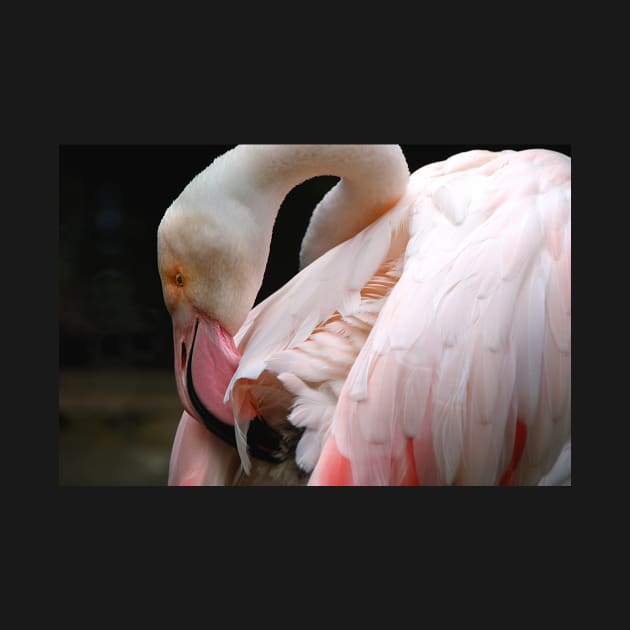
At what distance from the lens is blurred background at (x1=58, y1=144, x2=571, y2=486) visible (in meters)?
1.76

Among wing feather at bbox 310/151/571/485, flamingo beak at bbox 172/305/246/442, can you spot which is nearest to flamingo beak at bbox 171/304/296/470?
flamingo beak at bbox 172/305/246/442

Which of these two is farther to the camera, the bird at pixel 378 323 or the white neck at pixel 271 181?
the white neck at pixel 271 181

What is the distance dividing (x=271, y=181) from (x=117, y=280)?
19.2 inches

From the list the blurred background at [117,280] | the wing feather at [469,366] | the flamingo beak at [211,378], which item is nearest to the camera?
the wing feather at [469,366]

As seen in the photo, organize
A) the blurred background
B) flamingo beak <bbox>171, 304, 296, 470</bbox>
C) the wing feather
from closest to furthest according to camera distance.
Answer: the wing feather < flamingo beak <bbox>171, 304, 296, 470</bbox> < the blurred background

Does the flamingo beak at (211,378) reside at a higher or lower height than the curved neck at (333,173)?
lower

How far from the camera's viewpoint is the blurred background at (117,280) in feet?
5.78

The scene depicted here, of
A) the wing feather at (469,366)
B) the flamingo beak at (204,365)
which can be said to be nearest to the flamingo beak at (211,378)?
the flamingo beak at (204,365)

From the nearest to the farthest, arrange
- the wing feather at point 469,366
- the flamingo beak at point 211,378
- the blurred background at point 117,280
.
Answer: the wing feather at point 469,366 < the flamingo beak at point 211,378 < the blurred background at point 117,280

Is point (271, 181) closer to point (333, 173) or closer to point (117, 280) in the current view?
point (333, 173)

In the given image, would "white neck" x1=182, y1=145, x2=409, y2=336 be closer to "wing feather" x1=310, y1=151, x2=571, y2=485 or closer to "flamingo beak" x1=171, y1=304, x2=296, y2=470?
"flamingo beak" x1=171, y1=304, x2=296, y2=470

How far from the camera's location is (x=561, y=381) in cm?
151

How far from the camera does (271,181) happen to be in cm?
175

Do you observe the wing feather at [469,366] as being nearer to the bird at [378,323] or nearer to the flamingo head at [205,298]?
the bird at [378,323]
